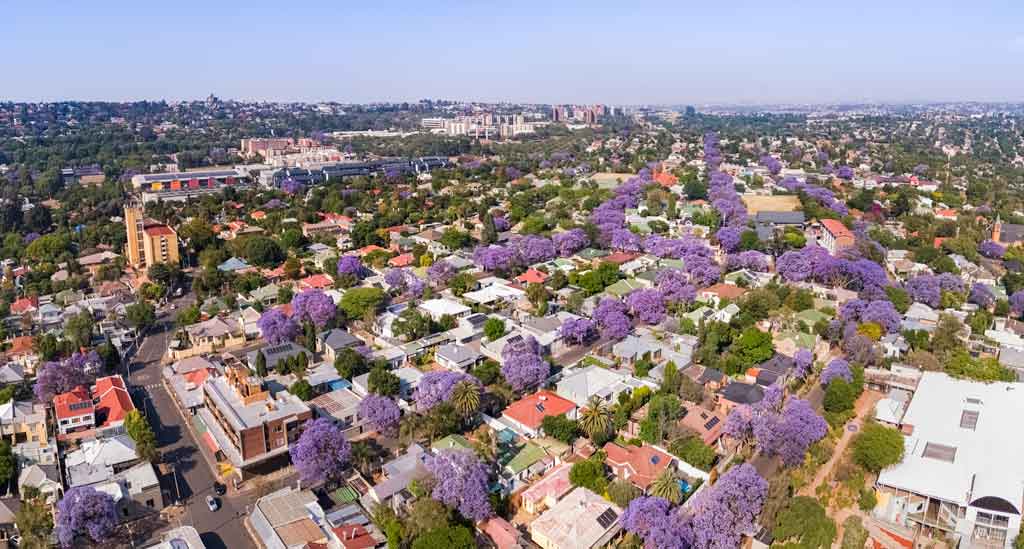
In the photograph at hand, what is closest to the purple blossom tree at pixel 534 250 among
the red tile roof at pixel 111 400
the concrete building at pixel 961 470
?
the concrete building at pixel 961 470

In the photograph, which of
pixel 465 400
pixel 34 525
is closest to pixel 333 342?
pixel 465 400

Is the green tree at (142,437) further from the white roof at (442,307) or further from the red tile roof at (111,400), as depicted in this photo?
the white roof at (442,307)

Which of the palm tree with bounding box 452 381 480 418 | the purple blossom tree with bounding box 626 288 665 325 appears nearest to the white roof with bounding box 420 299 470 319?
the purple blossom tree with bounding box 626 288 665 325

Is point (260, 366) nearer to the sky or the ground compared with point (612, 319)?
nearer to the ground

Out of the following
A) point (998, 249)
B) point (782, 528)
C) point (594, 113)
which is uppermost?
point (594, 113)

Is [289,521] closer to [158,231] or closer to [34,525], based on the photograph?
[34,525]

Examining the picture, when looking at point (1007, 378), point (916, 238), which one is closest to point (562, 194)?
point (916, 238)

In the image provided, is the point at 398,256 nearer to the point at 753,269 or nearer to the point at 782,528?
the point at 753,269

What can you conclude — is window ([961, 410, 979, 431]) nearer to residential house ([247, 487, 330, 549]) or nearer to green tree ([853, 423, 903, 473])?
green tree ([853, 423, 903, 473])
